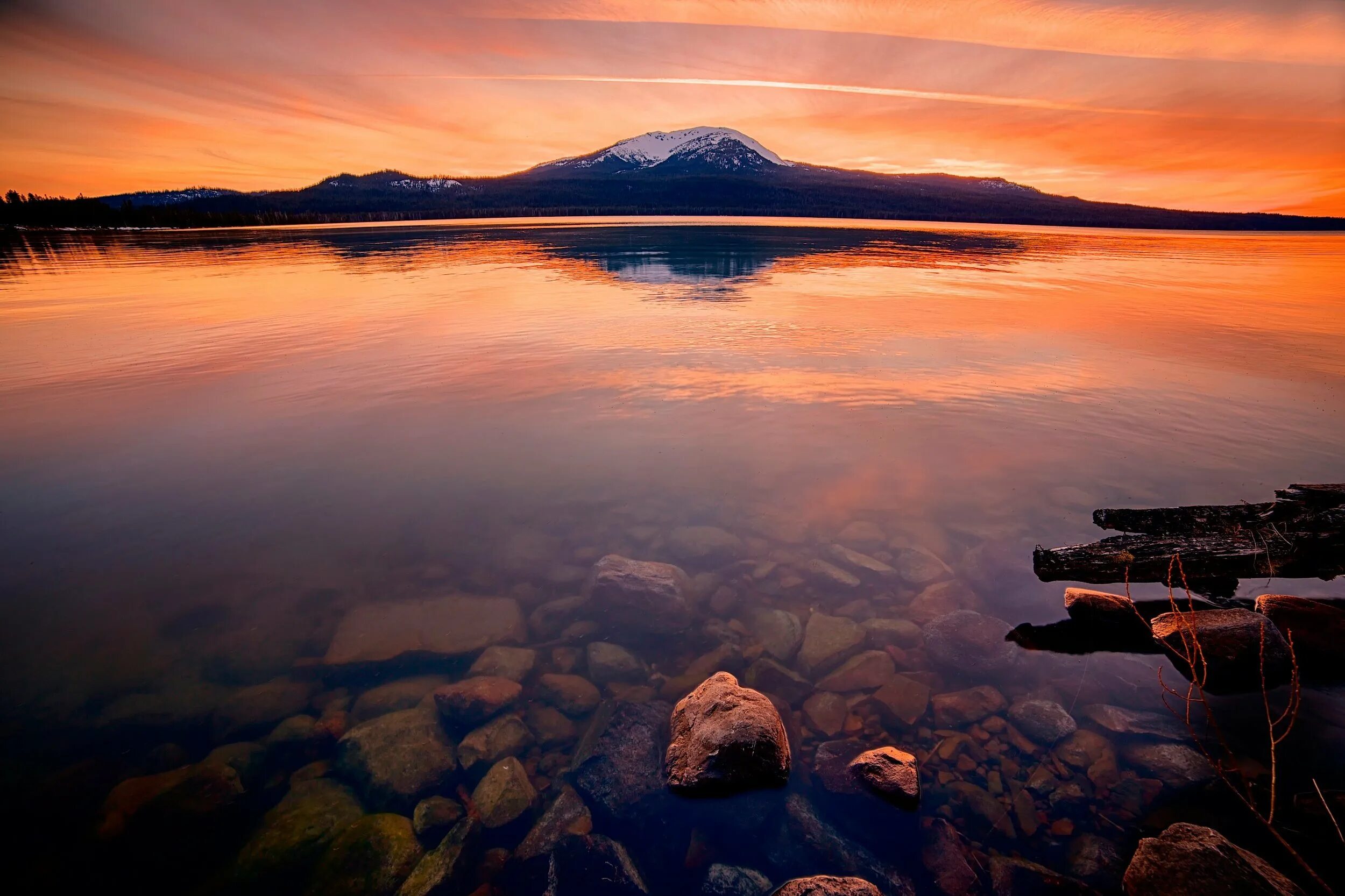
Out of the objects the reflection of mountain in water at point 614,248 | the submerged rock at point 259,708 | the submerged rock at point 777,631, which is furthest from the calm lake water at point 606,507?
the reflection of mountain in water at point 614,248

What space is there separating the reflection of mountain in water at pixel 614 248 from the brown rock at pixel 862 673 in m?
26.3

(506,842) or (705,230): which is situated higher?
(705,230)

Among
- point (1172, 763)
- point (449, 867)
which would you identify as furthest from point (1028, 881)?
point (449, 867)

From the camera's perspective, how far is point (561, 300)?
29.6m

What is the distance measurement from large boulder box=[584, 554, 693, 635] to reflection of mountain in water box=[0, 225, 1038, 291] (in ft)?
81.8

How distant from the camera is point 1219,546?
22.4 feet

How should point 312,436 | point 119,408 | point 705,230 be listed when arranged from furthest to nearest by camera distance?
point 705,230
point 119,408
point 312,436

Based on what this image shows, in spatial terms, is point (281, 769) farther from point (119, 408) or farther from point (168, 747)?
point (119, 408)

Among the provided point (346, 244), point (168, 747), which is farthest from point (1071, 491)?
point (346, 244)

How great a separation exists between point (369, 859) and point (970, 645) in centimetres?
660

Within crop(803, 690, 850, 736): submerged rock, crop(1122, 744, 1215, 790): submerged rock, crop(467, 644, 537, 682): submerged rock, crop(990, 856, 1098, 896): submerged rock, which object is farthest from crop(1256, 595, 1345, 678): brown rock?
crop(467, 644, 537, 682): submerged rock

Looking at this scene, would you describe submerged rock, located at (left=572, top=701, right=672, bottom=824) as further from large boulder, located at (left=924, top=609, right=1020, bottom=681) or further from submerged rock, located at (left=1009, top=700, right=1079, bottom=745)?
submerged rock, located at (left=1009, top=700, right=1079, bottom=745)

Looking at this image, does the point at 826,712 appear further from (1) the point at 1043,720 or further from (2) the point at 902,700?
(1) the point at 1043,720

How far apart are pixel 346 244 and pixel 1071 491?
3672 inches
